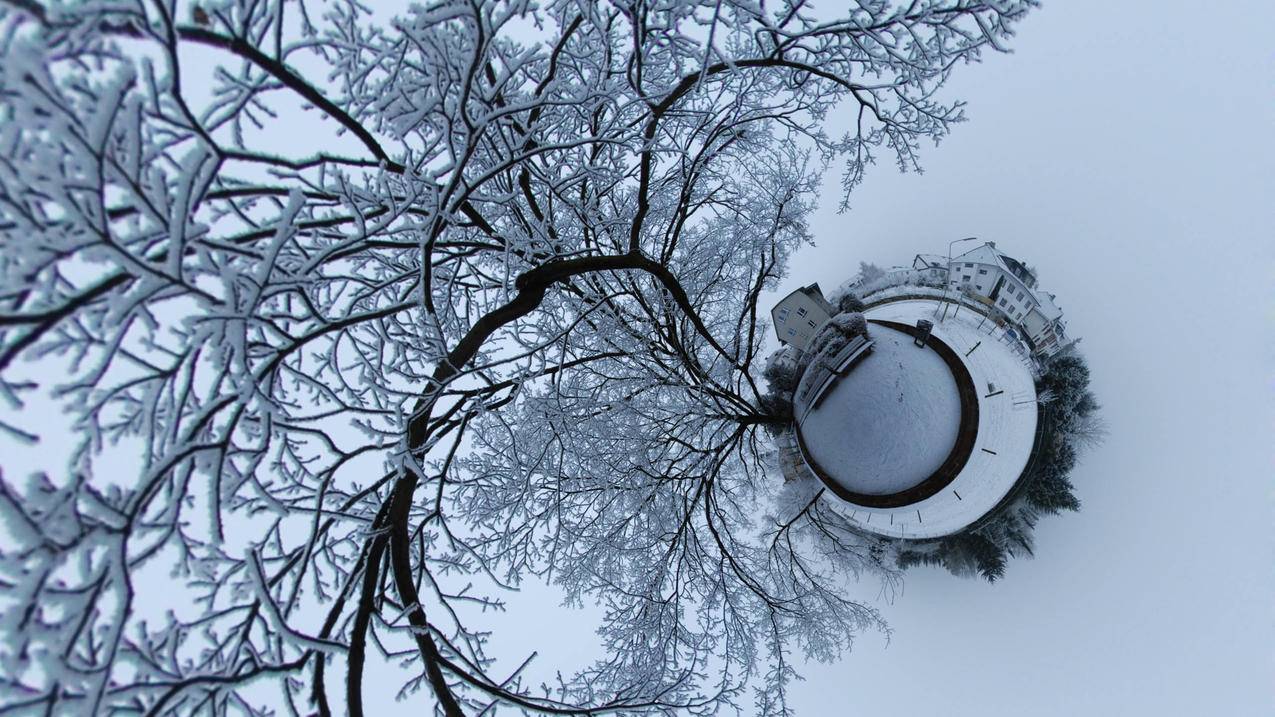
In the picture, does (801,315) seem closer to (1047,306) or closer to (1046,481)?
(1047,306)

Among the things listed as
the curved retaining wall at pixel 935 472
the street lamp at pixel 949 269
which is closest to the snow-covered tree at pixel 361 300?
the curved retaining wall at pixel 935 472

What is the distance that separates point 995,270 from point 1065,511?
3981mm

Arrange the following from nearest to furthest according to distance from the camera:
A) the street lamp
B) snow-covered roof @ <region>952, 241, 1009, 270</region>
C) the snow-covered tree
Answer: the snow-covered tree → snow-covered roof @ <region>952, 241, 1009, 270</region> → the street lamp

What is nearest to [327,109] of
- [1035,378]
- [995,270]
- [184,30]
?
[184,30]

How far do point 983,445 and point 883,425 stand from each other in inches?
80.1

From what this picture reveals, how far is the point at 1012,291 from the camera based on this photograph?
28.6 feet

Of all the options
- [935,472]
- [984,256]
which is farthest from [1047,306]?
[935,472]

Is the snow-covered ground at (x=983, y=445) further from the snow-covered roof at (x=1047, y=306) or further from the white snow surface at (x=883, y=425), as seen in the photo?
the snow-covered roof at (x=1047, y=306)

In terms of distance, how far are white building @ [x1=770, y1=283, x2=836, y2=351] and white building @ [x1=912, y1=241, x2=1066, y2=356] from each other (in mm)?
2567

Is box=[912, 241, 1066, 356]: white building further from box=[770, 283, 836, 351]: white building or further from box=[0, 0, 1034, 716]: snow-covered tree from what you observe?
box=[0, 0, 1034, 716]: snow-covered tree

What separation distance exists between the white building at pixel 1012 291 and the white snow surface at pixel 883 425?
1.94 m

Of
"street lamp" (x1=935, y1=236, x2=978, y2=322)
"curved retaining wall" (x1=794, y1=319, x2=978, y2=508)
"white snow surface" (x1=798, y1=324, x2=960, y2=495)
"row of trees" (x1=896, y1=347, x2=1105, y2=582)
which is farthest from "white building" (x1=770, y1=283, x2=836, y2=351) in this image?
"row of trees" (x1=896, y1=347, x2=1105, y2=582)

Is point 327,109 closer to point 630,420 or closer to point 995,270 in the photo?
point 630,420

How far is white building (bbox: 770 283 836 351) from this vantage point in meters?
8.54
